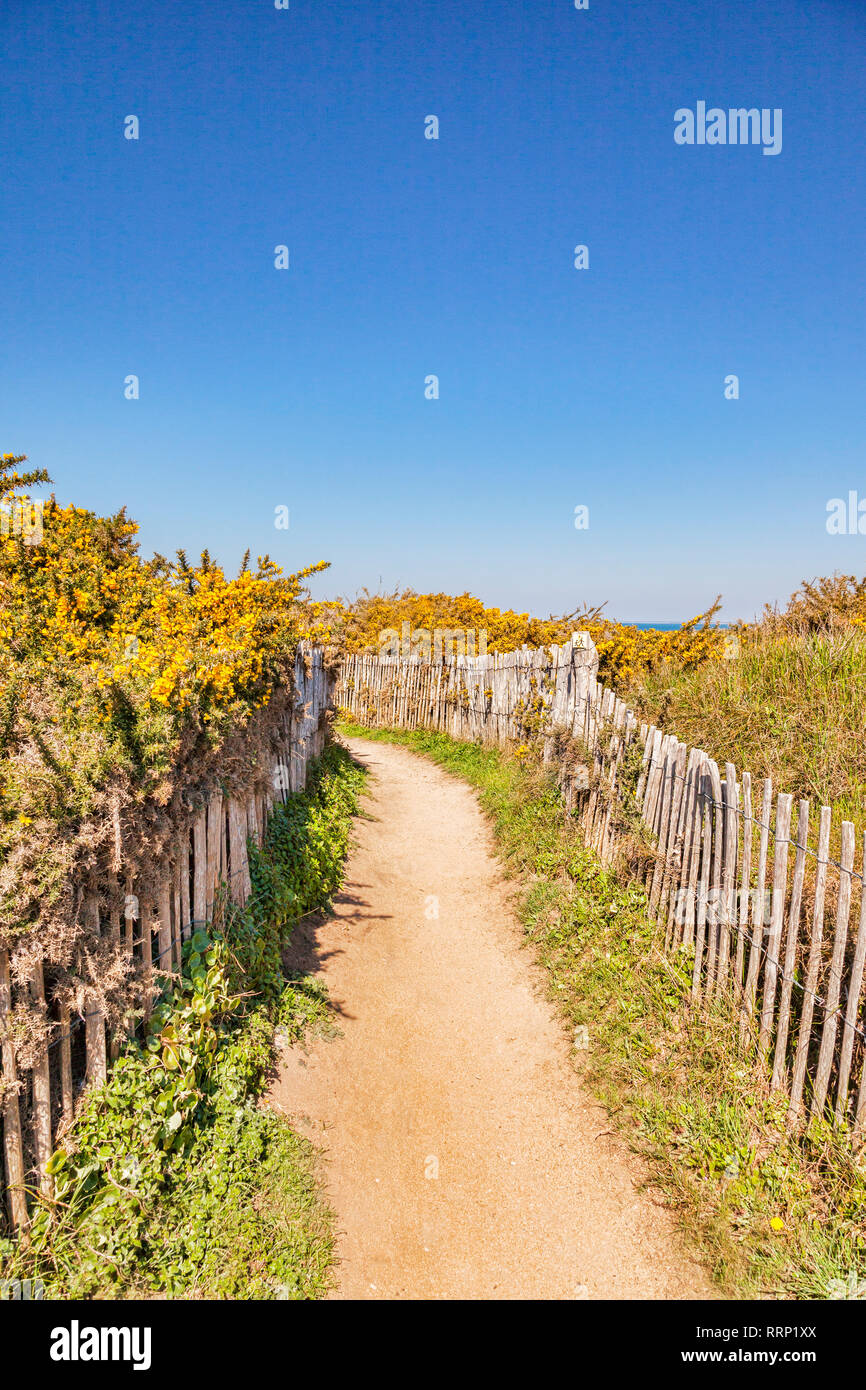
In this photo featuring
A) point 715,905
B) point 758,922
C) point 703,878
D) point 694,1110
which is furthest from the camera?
point 703,878

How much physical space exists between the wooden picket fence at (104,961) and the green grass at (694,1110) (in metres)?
2.87

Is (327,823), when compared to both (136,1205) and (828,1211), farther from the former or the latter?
(828,1211)

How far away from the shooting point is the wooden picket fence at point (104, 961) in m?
2.70

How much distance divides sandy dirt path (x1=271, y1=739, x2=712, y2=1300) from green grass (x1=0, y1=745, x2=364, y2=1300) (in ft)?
0.89

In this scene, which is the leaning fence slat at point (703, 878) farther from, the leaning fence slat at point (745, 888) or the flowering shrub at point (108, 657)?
the flowering shrub at point (108, 657)

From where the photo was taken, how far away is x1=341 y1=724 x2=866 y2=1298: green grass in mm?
2947

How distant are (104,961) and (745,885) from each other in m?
3.74

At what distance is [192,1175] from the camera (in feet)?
10.6

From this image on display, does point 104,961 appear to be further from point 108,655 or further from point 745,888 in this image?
point 745,888

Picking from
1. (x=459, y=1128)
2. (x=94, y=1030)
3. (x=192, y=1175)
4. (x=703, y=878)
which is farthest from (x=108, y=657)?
Answer: (x=703, y=878)

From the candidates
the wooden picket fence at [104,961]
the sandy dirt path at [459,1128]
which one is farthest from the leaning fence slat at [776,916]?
the wooden picket fence at [104,961]
